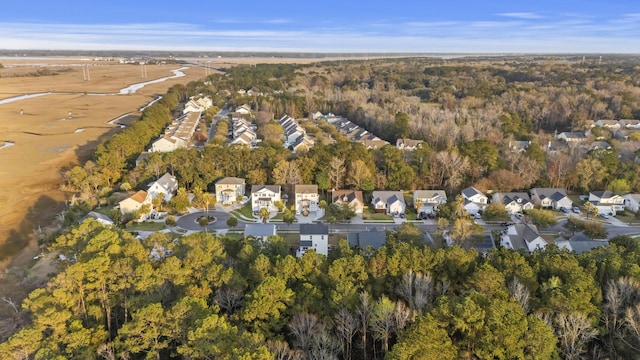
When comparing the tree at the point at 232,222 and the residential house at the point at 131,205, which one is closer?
the tree at the point at 232,222

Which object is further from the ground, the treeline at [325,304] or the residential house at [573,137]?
the residential house at [573,137]

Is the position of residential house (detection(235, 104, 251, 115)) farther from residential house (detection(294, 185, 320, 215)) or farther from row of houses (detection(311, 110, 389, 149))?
residential house (detection(294, 185, 320, 215))

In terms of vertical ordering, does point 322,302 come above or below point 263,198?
above

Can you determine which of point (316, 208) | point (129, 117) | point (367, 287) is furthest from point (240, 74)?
point (367, 287)

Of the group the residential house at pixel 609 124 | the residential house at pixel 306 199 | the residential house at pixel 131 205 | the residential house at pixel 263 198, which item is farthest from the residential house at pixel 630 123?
the residential house at pixel 131 205

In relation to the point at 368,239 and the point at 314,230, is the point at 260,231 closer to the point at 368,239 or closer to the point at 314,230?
the point at 314,230

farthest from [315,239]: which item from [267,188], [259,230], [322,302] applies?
[267,188]

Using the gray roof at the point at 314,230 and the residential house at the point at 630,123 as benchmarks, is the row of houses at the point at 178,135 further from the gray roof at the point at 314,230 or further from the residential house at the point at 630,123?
the residential house at the point at 630,123
